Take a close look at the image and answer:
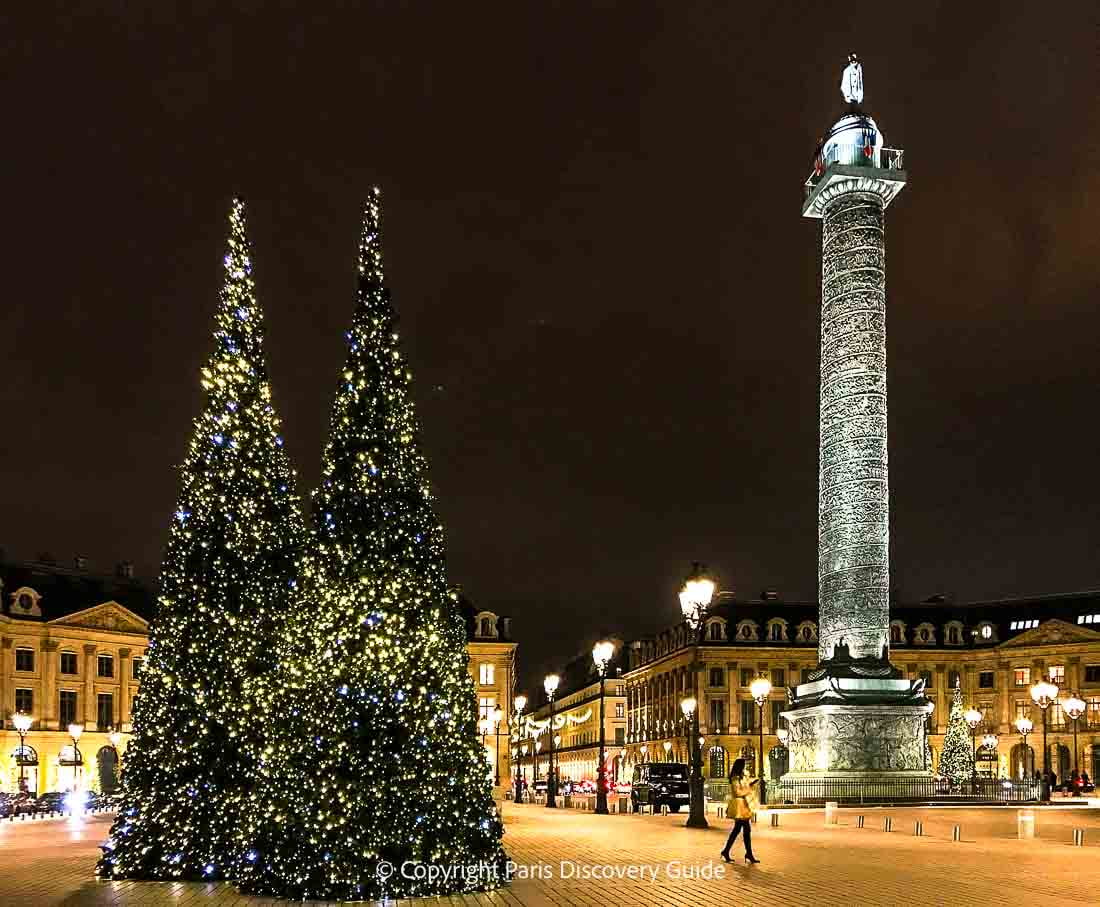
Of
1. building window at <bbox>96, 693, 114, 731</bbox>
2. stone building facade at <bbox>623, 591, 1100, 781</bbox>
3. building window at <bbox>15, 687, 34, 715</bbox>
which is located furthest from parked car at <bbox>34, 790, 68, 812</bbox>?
stone building facade at <bbox>623, 591, 1100, 781</bbox>

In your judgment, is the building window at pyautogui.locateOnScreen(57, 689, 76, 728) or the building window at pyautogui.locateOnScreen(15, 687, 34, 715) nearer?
the building window at pyautogui.locateOnScreen(15, 687, 34, 715)

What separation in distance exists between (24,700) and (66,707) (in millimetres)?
2897

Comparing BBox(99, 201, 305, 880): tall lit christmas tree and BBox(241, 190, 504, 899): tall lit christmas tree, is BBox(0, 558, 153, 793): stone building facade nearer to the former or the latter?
BBox(99, 201, 305, 880): tall lit christmas tree

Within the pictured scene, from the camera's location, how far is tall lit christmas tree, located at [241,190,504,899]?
49.8 ft

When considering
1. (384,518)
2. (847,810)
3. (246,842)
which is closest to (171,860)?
(246,842)

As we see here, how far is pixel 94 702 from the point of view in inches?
3081

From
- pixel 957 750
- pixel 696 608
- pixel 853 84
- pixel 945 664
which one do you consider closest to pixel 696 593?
pixel 696 608

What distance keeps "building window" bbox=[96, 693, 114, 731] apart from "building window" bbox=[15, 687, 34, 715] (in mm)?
4809

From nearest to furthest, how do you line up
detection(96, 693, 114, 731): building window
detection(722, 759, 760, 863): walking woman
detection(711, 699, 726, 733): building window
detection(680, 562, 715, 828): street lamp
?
detection(722, 759, 760, 863): walking woman
detection(680, 562, 715, 828): street lamp
detection(96, 693, 114, 731): building window
detection(711, 699, 726, 733): building window

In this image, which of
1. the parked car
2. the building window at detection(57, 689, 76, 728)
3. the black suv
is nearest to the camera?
the black suv

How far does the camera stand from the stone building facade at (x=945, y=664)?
88875mm

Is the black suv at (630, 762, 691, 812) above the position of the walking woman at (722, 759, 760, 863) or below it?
below

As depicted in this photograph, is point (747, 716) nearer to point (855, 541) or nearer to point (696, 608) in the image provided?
point (855, 541)

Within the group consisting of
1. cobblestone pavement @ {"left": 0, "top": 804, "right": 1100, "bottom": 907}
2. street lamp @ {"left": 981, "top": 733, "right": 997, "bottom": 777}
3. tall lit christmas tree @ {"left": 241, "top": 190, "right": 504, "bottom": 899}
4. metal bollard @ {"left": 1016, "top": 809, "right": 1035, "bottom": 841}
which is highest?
tall lit christmas tree @ {"left": 241, "top": 190, "right": 504, "bottom": 899}
